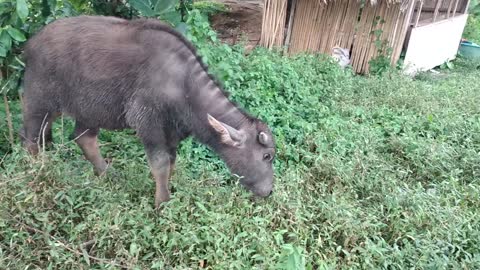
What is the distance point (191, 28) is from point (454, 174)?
325 centimetres

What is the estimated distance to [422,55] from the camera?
30.2 feet

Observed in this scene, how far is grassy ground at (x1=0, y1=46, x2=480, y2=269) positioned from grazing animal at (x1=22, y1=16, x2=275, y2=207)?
33 cm

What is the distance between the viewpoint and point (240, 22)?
9.38 meters

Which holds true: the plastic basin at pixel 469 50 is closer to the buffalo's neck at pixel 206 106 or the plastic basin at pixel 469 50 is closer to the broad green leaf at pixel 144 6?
the broad green leaf at pixel 144 6

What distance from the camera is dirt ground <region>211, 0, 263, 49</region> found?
8.65 metres

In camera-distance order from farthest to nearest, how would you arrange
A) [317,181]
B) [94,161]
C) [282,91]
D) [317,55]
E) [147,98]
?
[317,55], [282,91], [317,181], [94,161], [147,98]

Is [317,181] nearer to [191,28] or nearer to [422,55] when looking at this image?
[191,28]

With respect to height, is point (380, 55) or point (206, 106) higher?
point (206, 106)

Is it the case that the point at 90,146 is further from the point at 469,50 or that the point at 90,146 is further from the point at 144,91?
the point at 469,50

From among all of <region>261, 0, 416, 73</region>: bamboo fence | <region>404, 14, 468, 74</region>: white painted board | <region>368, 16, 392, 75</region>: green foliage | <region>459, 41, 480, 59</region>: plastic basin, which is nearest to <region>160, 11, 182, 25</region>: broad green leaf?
<region>261, 0, 416, 73</region>: bamboo fence

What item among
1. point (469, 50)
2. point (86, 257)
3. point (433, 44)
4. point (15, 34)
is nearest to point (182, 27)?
point (15, 34)

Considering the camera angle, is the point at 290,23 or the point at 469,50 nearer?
the point at 290,23

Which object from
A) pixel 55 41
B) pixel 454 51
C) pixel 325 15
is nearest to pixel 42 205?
pixel 55 41

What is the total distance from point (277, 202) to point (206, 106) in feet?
3.32
